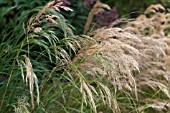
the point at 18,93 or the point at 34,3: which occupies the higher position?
the point at 34,3

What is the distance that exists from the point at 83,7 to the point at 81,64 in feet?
6.90

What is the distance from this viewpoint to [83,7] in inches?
201

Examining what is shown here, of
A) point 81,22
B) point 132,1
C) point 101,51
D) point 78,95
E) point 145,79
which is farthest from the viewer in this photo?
point 132,1

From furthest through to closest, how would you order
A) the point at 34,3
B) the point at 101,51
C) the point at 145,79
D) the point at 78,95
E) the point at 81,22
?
the point at 81,22, the point at 34,3, the point at 145,79, the point at 78,95, the point at 101,51

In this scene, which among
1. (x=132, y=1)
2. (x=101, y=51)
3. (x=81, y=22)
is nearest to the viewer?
(x=101, y=51)

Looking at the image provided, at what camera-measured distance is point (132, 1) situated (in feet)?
20.3

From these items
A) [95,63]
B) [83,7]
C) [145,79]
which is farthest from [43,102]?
[83,7]

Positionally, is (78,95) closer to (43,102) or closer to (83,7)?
(43,102)

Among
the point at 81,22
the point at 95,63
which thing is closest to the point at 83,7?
the point at 81,22

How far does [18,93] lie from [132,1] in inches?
130

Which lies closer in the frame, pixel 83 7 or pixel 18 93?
pixel 18 93

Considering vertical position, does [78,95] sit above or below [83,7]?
below

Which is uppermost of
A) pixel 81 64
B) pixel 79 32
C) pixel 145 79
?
pixel 81 64

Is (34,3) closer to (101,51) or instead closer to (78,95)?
(78,95)
